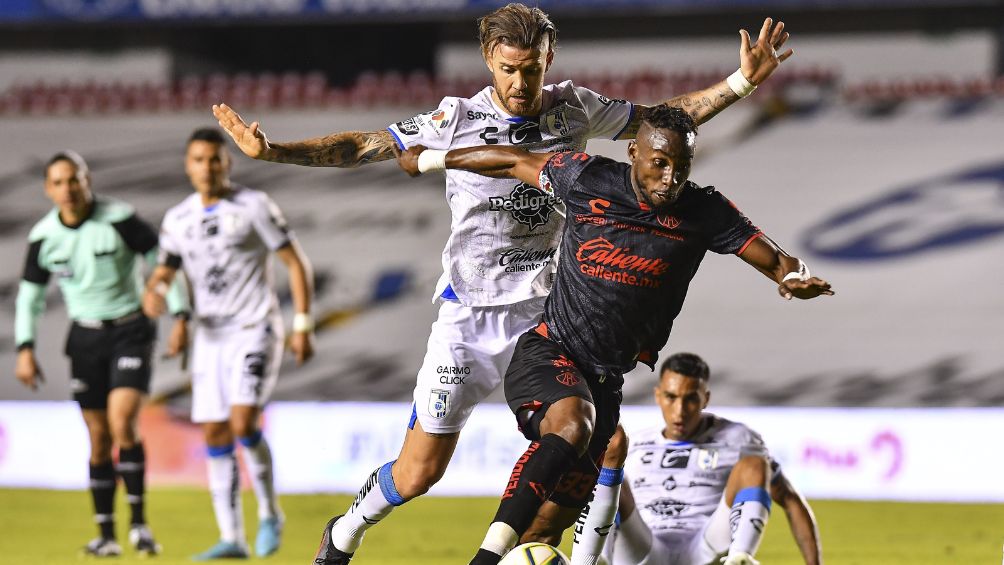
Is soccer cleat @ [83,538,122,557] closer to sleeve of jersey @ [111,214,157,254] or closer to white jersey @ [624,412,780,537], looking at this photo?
sleeve of jersey @ [111,214,157,254]

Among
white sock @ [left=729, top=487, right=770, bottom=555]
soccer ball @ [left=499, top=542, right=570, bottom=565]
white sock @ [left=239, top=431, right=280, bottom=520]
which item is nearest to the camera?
soccer ball @ [left=499, top=542, right=570, bottom=565]

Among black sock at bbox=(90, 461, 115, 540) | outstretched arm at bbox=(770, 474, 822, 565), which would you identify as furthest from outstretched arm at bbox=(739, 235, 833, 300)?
black sock at bbox=(90, 461, 115, 540)

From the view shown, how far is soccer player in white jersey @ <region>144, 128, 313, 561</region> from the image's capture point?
7285 millimetres

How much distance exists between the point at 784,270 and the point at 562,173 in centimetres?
82

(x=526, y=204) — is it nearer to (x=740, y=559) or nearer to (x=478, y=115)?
(x=478, y=115)

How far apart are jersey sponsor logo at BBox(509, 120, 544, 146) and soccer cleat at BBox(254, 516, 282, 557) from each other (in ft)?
10.8

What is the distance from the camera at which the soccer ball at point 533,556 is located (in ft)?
13.1

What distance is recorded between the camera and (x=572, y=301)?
4.60 meters

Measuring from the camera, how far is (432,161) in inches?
180

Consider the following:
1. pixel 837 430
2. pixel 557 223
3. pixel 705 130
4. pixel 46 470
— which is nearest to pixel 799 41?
pixel 705 130

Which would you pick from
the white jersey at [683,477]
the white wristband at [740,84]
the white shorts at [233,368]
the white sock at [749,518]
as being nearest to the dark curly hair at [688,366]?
the white jersey at [683,477]

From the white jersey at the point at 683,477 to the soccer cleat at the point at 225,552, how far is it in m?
2.16

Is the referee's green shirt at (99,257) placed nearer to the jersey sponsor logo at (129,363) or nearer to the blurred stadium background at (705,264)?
the jersey sponsor logo at (129,363)

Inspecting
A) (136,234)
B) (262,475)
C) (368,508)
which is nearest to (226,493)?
(262,475)
